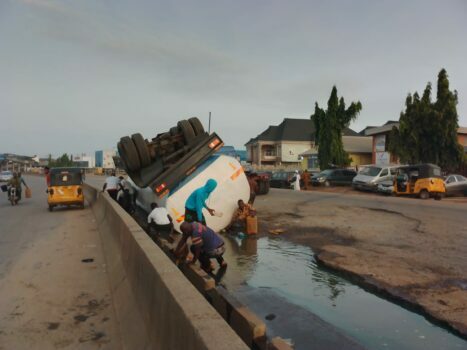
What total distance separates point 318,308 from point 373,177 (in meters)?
22.0

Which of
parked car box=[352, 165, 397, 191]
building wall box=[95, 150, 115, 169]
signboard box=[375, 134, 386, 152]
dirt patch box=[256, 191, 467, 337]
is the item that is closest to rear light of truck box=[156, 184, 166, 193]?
dirt patch box=[256, 191, 467, 337]

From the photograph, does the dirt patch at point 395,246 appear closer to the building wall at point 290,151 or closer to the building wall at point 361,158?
the building wall at point 361,158

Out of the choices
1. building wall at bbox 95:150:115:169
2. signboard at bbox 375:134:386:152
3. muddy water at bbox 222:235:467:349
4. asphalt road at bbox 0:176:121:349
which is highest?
building wall at bbox 95:150:115:169

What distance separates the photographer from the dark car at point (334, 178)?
30.8 meters

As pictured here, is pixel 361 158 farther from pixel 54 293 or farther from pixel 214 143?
pixel 54 293

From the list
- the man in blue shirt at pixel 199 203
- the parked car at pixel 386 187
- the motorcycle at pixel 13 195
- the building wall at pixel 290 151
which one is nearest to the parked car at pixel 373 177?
the parked car at pixel 386 187

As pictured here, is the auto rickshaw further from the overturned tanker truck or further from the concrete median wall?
the concrete median wall

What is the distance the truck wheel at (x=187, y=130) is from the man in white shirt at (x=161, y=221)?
98.3 inches

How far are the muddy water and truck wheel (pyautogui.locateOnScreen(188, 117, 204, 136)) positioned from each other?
451 cm

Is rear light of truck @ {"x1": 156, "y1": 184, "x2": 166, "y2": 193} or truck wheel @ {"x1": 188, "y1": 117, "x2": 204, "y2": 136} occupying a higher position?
truck wheel @ {"x1": 188, "y1": 117, "x2": 204, "y2": 136}

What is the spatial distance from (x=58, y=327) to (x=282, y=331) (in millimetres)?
2672

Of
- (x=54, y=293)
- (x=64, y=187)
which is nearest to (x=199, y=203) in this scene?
(x=54, y=293)

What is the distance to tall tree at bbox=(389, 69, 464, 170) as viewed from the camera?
25.9 metres

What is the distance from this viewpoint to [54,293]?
598 cm
